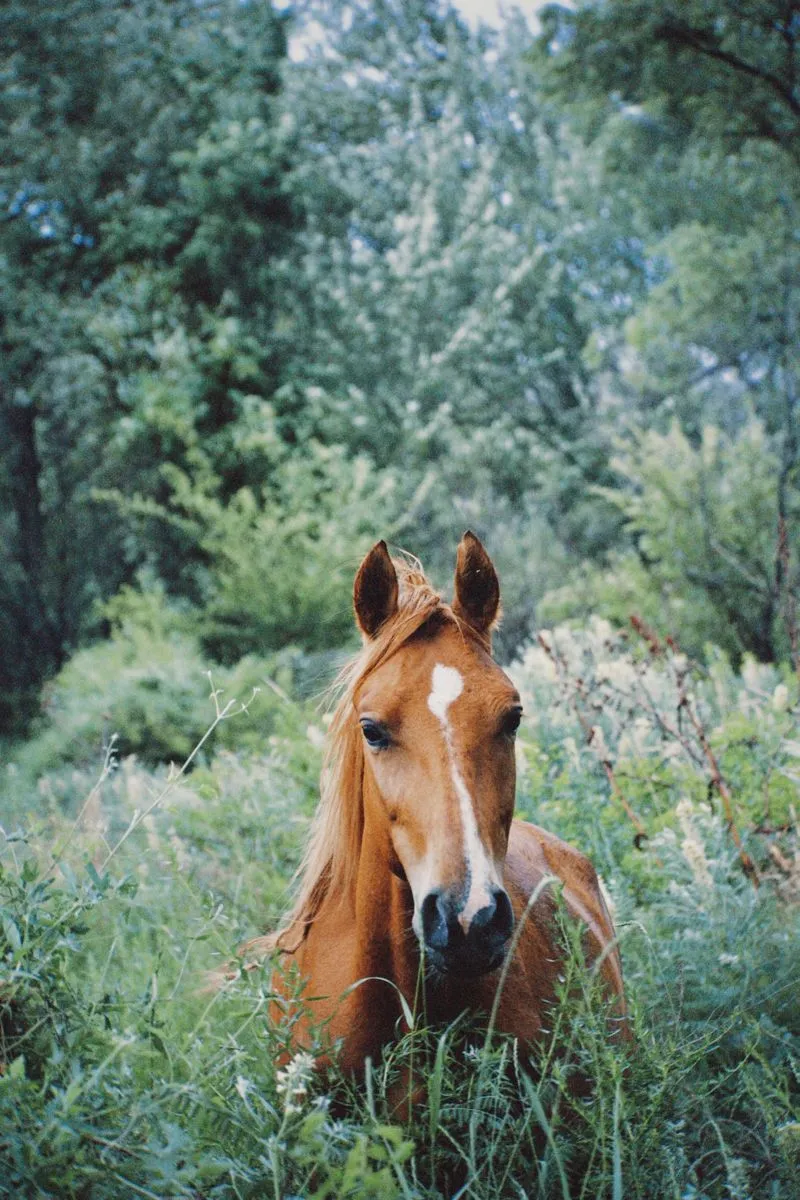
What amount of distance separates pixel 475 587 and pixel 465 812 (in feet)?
1.82

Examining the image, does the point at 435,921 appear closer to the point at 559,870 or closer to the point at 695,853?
the point at 559,870

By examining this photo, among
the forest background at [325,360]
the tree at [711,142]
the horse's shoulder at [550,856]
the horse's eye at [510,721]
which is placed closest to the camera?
the horse's eye at [510,721]

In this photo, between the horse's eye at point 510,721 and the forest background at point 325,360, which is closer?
the horse's eye at point 510,721

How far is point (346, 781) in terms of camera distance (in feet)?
6.64

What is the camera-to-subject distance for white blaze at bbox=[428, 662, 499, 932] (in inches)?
57.9

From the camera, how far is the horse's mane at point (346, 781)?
6.18 ft

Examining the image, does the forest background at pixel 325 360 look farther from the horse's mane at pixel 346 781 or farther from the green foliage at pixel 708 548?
the horse's mane at pixel 346 781

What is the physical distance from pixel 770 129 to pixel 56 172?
26.8ft

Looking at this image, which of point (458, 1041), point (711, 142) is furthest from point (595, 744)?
point (711, 142)

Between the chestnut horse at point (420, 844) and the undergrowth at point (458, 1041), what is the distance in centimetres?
9

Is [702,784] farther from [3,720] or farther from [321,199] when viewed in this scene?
[321,199]

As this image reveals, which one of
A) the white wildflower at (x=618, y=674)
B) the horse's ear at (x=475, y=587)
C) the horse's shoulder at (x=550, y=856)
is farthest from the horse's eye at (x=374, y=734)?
the white wildflower at (x=618, y=674)

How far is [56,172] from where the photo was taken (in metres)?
11.3

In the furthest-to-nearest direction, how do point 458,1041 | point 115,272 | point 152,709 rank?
point 115,272 → point 152,709 → point 458,1041
